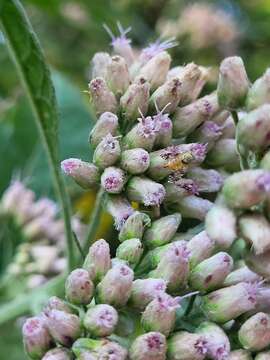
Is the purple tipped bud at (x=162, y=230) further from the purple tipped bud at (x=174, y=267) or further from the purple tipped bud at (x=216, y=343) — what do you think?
the purple tipped bud at (x=216, y=343)

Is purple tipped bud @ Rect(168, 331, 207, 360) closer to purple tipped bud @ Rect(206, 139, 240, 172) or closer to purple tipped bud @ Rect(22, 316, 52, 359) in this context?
purple tipped bud @ Rect(22, 316, 52, 359)

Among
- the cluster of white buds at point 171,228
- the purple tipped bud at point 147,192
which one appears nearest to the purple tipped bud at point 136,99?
the cluster of white buds at point 171,228

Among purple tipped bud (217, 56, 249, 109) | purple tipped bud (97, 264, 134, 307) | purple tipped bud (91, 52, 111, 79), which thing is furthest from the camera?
purple tipped bud (91, 52, 111, 79)

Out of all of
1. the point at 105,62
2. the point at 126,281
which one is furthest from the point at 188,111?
the point at 126,281

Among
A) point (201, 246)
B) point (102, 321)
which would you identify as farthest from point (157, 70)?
point (102, 321)

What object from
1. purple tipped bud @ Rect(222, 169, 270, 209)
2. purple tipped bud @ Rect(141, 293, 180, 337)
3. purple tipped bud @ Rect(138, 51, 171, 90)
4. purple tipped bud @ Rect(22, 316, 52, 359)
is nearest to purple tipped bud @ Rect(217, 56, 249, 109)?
purple tipped bud @ Rect(138, 51, 171, 90)

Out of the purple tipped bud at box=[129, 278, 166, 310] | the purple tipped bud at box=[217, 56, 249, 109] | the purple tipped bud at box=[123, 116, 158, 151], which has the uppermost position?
the purple tipped bud at box=[217, 56, 249, 109]

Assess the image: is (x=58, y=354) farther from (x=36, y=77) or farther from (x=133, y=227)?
(x=36, y=77)

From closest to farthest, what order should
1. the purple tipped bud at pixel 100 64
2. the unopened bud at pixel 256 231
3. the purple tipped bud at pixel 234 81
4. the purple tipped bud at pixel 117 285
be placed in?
the unopened bud at pixel 256 231 < the purple tipped bud at pixel 117 285 < the purple tipped bud at pixel 234 81 < the purple tipped bud at pixel 100 64
